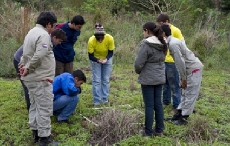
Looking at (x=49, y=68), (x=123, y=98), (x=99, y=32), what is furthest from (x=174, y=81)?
(x=49, y=68)

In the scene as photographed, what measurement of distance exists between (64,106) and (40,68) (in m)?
1.12

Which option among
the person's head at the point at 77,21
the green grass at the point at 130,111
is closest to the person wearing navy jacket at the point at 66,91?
the green grass at the point at 130,111

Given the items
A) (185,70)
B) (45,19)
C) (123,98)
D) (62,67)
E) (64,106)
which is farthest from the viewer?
(123,98)

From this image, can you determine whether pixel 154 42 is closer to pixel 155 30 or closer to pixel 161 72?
pixel 155 30

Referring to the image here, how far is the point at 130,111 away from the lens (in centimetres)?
538

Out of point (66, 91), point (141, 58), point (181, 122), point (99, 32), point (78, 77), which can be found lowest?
point (181, 122)

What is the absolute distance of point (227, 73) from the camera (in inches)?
358

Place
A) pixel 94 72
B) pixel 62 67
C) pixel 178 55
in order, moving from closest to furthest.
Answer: pixel 178 55
pixel 62 67
pixel 94 72

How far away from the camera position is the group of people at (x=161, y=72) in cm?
428

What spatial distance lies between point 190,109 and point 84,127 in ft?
5.43

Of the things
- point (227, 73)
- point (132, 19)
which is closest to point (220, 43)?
point (227, 73)

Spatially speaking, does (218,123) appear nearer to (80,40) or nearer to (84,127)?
(84,127)

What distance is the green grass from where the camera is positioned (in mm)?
4504

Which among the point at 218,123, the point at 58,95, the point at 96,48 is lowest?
the point at 218,123
